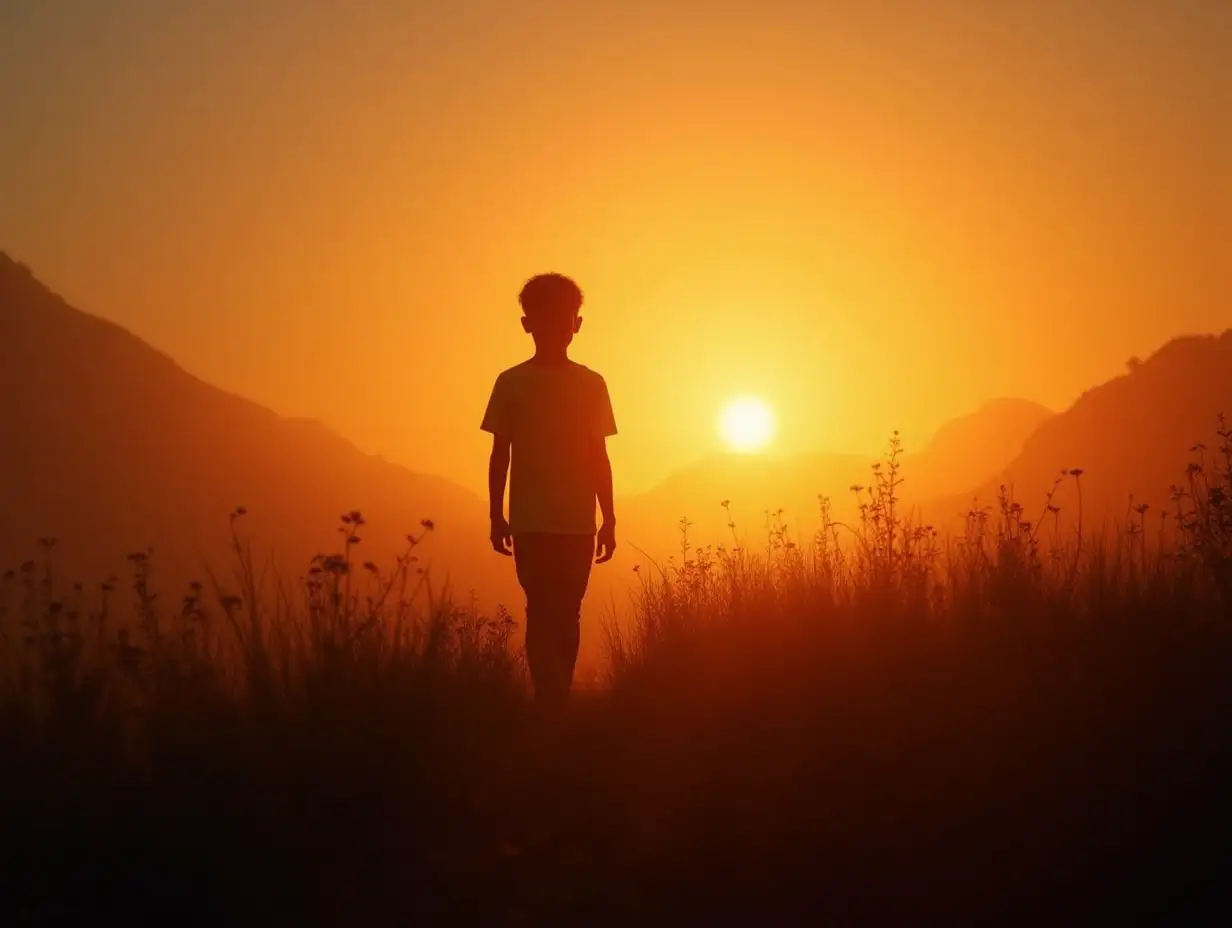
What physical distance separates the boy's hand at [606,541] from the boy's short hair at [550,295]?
1.25 m

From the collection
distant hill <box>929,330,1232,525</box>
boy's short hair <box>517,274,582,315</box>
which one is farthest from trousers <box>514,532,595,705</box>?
distant hill <box>929,330,1232,525</box>

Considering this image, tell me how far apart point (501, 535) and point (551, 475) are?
438 millimetres

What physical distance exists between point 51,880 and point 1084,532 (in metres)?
5.84

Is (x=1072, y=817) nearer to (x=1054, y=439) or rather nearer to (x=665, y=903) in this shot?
(x=665, y=903)

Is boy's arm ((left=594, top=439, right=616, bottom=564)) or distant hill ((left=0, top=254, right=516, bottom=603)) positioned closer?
boy's arm ((left=594, top=439, right=616, bottom=564))

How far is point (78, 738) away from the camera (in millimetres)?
4438

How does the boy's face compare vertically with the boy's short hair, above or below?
below

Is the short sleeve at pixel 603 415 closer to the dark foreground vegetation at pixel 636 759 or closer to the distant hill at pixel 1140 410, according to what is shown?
the dark foreground vegetation at pixel 636 759

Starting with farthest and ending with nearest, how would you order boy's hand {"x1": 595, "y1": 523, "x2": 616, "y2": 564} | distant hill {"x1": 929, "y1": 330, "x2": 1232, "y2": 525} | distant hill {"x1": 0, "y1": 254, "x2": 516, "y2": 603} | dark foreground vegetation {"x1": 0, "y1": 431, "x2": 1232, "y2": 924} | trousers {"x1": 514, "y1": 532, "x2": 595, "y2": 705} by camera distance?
1. distant hill {"x1": 0, "y1": 254, "x2": 516, "y2": 603}
2. distant hill {"x1": 929, "y1": 330, "x2": 1232, "y2": 525}
3. boy's hand {"x1": 595, "y1": 523, "x2": 616, "y2": 564}
4. trousers {"x1": 514, "y1": 532, "x2": 595, "y2": 705}
5. dark foreground vegetation {"x1": 0, "y1": 431, "x2": 1232, "y2": 924}

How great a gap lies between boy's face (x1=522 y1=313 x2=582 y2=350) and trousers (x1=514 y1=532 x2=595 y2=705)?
1.11 metres

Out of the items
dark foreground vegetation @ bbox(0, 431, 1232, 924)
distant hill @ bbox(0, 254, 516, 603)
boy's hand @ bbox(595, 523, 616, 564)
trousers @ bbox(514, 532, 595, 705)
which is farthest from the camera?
distant hill @ bbox(0, 254, 516, 603)

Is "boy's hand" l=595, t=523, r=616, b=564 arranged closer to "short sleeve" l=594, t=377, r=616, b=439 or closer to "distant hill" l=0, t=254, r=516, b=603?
"short sleeve" l=594, t=377, r=616, b=439

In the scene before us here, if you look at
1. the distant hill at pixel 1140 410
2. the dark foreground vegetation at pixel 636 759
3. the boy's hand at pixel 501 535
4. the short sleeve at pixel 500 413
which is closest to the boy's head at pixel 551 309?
the short sleeve at pixel 500 413

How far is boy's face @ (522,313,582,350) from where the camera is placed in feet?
20.0
